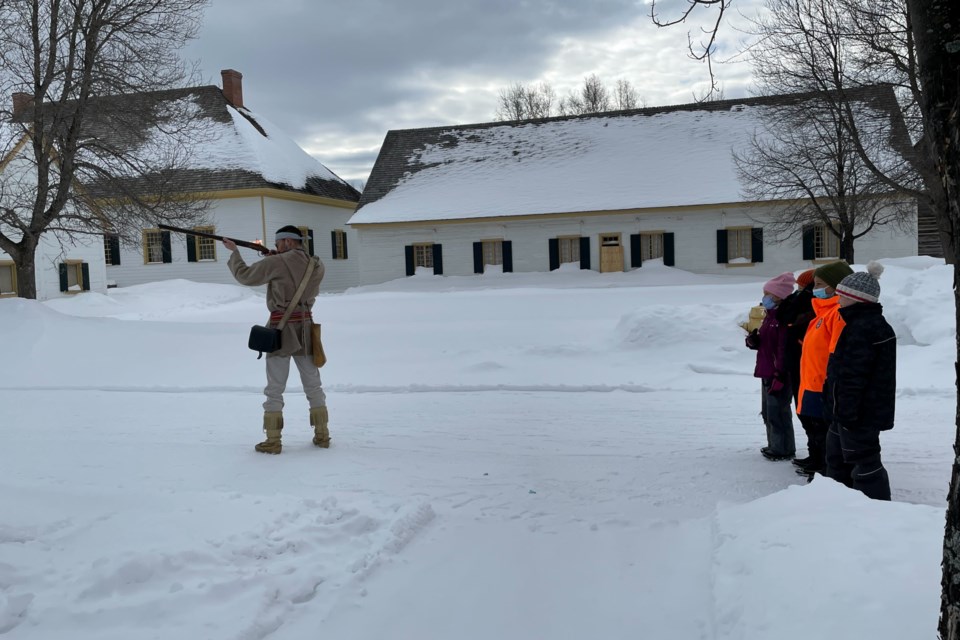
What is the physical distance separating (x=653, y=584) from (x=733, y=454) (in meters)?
2.71

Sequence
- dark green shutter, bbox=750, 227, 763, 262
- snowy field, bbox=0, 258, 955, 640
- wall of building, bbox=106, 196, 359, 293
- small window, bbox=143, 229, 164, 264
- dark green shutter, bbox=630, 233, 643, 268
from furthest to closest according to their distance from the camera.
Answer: small window, bbox=143, 229, 164, 264 → wall of building, bbox=106, 196, 359, 293 → dark green shutter, bbox=630, 233, 643, 268 → dark green shutter, bbox=750, 227, 763, 262 → snowy field, bbox=0, 258, 955, 640

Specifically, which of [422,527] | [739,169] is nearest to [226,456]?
[422,527]

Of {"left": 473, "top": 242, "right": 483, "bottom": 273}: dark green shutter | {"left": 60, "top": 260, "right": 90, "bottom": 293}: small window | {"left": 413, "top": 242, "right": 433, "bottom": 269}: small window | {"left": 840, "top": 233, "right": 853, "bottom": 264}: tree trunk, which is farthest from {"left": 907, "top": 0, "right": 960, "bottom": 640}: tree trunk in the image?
{"left": 413, "top": 242, "right": 433, "bottom": 269}: small window

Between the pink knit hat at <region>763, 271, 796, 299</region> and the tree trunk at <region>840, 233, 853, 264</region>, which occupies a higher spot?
the tree trunk at <region>840, 233, 853, 264</region>

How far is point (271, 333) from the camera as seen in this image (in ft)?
21.8

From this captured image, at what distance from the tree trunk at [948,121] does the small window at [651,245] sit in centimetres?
2657

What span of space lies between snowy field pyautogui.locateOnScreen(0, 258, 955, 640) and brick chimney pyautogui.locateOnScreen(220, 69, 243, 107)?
1064 inches

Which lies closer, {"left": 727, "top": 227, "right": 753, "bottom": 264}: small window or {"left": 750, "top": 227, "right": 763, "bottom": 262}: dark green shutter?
{"left": 750, "top": 227, "right": 763, "bottom": 262}: dark green shutter

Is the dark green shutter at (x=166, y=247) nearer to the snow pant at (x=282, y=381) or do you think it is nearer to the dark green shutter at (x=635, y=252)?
the dark green shutter at (x=635, y=252)

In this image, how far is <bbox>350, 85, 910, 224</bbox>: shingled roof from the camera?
2872 centimetres

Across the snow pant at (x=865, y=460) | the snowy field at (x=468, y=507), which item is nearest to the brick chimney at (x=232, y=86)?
the snowy field at (x=468, y=507)

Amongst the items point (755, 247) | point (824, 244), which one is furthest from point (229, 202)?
point (824, 244)

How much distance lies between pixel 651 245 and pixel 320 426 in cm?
2376

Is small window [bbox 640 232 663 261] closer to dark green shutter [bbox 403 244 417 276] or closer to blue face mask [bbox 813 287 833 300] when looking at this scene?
dark green shutter [bbox 403 244 417 276]
